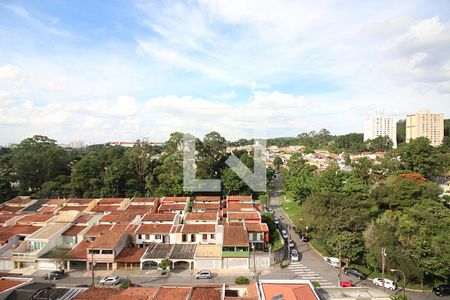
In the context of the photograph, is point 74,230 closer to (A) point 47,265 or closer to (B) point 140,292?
(A) point 47,265

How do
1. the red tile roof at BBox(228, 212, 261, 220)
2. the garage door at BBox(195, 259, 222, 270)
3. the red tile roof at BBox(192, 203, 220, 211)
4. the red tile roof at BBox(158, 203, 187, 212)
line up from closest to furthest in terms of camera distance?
the garage door at BBox(195, 259, 222, 270) < the red tile roof at BBox(228, 212, 261, 220) < the red tile roof at BBox(158, 203, 187, 212) < the red tile roof at BBox(192, 203, 220, 211)

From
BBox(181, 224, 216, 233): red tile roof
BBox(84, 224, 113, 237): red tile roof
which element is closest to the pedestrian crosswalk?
BBox(181, 224, 216, 233): red tile roof

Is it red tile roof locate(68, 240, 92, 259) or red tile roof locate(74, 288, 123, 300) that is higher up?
red tile roof locate(74, 288, 123, 300)

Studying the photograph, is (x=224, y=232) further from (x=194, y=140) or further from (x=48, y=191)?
(x=48, y=191)

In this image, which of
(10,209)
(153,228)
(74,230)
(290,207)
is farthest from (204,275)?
(10,209)

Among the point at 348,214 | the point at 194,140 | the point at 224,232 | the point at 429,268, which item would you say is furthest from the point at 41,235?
the point at 429,268

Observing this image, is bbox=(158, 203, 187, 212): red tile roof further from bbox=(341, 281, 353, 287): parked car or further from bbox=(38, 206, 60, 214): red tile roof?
bbox=(341, 281, 353, 287): parked car
